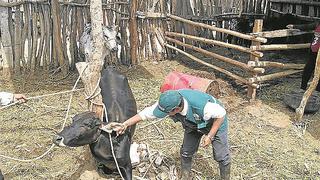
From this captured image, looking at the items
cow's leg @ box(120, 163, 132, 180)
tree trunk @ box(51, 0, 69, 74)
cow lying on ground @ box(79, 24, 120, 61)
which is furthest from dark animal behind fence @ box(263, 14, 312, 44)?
cow's leg @ box(120, 163, 132, 180)

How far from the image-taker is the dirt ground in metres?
4.97

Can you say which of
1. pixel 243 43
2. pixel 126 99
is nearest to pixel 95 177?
pixel 126 99

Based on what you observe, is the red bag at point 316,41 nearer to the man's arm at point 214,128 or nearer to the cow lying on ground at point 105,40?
the cow lying on ground at point 105,40

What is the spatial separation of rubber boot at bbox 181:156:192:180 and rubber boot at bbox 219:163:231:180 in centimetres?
36

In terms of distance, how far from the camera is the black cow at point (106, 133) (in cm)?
375

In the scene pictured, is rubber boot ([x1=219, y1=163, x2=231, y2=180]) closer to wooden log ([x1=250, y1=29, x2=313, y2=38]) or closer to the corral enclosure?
the corral enclosure

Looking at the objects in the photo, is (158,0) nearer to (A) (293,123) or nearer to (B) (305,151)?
(A) (293,123)

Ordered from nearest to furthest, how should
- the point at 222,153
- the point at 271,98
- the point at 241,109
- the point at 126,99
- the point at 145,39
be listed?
the point at 222,153 → the point at 126,99 → the point at 241,109 → the point at 271,98 → the point at 145,39

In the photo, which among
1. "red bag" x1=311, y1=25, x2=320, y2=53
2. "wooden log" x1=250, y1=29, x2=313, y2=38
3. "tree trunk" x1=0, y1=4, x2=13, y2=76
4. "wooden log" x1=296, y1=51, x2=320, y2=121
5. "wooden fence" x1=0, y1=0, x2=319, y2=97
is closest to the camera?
"wooden log" x1=296, y1=51, x2=320, y2=121

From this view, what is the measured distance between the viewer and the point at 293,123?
6359 millimetres

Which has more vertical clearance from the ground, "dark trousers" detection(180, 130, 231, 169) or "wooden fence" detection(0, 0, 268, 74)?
"wooden fence" detection(0, 0, 268, 74)

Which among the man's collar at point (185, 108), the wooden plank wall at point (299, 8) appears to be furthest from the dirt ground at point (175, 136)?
the wooden plank wall at point (299, 8)

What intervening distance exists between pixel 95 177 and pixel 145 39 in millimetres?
4789

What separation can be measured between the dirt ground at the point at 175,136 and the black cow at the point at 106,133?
428mm
